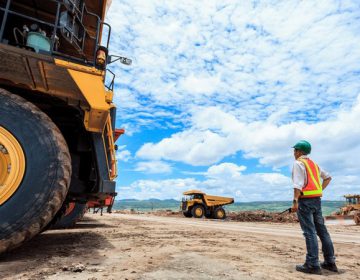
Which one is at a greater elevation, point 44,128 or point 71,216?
point 44,128

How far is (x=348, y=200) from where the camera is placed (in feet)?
93.2

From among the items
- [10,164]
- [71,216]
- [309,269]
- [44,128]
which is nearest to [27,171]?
[10,164]

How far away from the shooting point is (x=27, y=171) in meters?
3.24

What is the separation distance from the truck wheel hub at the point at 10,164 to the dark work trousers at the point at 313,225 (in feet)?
10.5

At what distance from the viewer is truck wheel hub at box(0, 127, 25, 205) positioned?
3.15 meters

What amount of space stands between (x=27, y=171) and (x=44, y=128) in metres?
0.52

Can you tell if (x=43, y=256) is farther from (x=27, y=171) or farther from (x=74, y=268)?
(x=27, y=171)

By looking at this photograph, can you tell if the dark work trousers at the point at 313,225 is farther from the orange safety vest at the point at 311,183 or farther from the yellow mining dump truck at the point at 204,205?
the yellow mining dump truck at the point at 204,205

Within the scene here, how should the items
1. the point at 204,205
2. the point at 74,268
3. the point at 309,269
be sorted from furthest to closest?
the point at 204,205
the point at 309,269
the point at 74,268

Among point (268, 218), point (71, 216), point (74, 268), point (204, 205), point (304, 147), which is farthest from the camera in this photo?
point (204, 205)

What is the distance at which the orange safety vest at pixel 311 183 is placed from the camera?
3678mm

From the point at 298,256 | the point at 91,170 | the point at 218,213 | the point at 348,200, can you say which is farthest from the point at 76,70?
the point at 348,200

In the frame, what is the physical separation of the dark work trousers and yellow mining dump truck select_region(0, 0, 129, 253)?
2402 millimetres

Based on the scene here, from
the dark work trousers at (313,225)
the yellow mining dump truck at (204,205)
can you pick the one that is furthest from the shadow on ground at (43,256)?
the yellow mining dump truck at (204,205)
